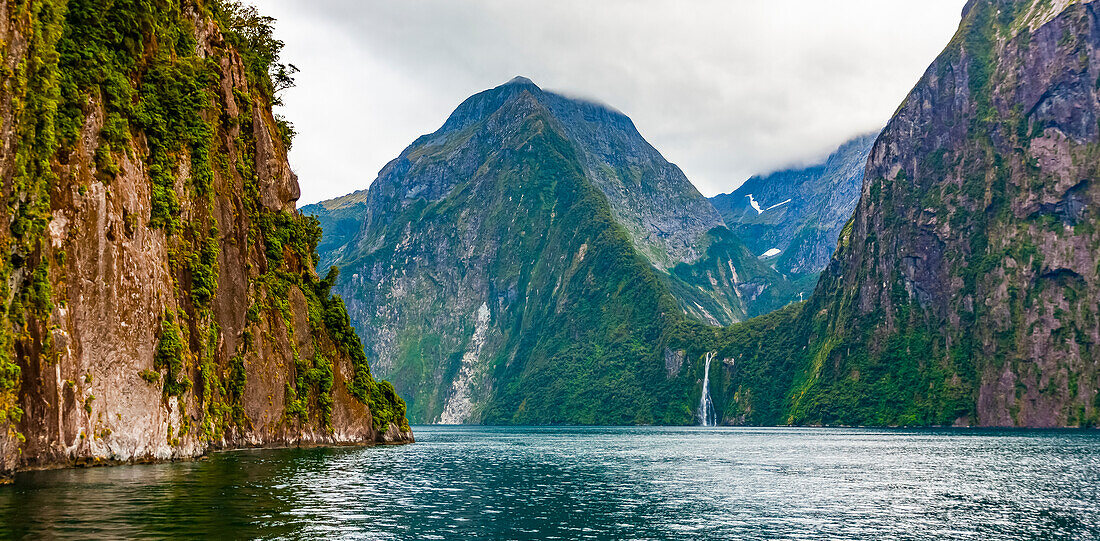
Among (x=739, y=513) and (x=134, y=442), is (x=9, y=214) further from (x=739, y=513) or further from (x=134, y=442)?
(x=739, y=513)

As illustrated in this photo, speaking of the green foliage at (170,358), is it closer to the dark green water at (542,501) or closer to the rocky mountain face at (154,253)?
the rocky mountain face at (154,253)

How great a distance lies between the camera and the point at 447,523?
40938mm

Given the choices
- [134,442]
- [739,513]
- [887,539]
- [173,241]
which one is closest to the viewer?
[887,539]

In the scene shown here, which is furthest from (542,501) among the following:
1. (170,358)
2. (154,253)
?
(154,253)

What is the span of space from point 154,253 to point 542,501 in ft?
136

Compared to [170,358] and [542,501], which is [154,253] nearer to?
[170,358]

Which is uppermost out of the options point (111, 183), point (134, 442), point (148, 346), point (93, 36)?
point (93, 36)

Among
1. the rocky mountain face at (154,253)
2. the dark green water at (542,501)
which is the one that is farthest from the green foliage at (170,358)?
the dark green water at (542,501)

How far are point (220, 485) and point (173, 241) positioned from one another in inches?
1280

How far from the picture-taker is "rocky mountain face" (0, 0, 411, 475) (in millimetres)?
53094

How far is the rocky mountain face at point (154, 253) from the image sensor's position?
53094 millimetres

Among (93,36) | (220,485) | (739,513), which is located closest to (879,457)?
(739,513)

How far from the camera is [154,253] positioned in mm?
69812

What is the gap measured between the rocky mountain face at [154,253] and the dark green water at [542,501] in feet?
18.4
